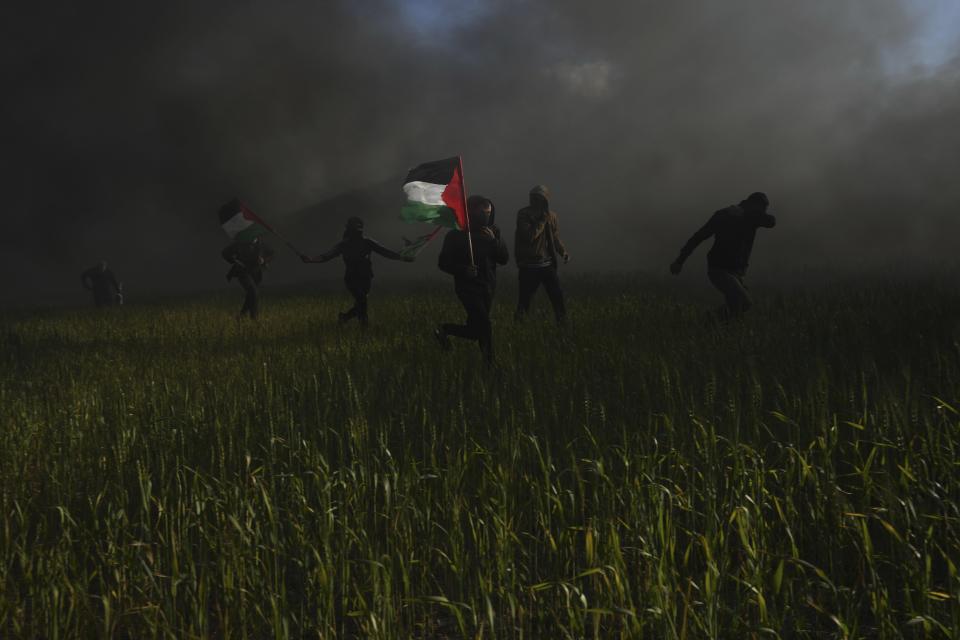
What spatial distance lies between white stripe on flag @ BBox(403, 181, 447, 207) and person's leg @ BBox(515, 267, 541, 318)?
3.63m

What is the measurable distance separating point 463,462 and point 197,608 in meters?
1.78

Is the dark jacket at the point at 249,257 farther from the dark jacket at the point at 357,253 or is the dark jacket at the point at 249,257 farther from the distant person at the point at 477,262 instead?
the distant person at the point at 477,262

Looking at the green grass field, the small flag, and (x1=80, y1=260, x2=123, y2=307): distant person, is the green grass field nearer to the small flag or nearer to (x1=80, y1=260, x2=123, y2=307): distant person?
the small flag

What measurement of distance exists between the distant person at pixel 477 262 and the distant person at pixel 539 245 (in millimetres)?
2418

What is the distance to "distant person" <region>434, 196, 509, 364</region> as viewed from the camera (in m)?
7.23

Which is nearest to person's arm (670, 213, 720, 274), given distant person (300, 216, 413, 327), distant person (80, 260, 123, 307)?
distant person (300, 216, 413, 327)

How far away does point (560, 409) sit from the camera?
5.30 meters

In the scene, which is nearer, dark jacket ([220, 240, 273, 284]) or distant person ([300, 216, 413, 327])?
distant person ([300, 216, 413, 327])

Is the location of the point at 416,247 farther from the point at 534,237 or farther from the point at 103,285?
the point at 103,285

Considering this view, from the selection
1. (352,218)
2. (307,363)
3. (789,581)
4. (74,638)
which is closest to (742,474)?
(789,581)

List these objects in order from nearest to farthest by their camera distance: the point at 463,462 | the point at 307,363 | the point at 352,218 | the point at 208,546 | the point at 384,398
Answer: the point at 208,546, the point at 463,462, the point at 384,398, the point at 307,363, the point at 352,218

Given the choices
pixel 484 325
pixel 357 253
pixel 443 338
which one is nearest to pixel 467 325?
pixel 484 325

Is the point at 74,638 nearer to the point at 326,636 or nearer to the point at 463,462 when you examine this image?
the point at 326,636

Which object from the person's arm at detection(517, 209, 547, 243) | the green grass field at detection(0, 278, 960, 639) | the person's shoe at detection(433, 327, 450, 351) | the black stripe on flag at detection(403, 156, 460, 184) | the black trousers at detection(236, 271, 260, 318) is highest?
the black stripe on flag at detection(403, 156, 460, 184)
